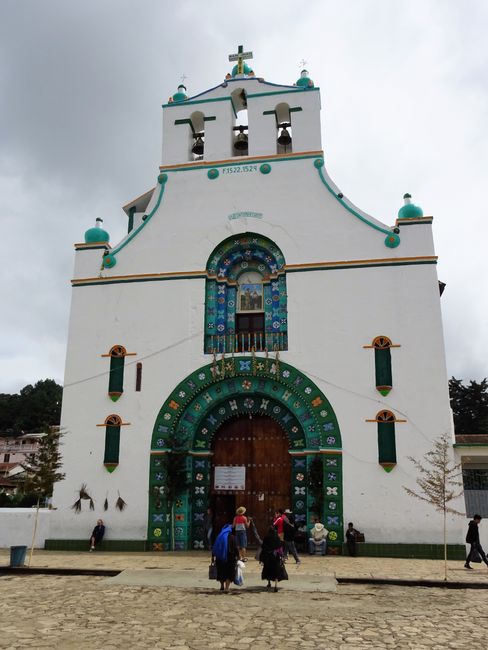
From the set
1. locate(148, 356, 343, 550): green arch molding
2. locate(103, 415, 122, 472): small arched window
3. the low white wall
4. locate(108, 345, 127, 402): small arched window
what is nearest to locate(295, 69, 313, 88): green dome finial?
locate(148, 356, 343, 550): green arch molding

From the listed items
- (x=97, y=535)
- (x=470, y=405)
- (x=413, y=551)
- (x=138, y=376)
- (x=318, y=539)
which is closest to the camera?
(x=413, y=551)

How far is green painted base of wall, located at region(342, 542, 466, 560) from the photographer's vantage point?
632 inches

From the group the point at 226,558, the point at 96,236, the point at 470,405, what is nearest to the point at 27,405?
the point at 470,405

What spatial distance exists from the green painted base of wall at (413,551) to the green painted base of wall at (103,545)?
581 cm

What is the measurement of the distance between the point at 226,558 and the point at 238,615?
2.03 meters

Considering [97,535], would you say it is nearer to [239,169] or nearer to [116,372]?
[116,372]

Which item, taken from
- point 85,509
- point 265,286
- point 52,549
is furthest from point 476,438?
point 52,549

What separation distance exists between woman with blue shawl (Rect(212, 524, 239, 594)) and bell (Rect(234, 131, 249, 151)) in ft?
47.6

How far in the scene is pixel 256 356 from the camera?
60.7ft

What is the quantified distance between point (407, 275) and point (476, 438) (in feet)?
18.1

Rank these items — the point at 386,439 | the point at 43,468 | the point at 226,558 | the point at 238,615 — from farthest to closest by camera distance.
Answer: the point at 386,439, the point at 43,468, the point at 226,558, the point at 238,615

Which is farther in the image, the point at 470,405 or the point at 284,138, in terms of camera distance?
the point at 470,405

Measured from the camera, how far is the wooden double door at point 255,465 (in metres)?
17.8

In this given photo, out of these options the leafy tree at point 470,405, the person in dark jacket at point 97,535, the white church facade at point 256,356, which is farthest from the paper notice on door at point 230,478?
the leafy tree at point 470,405
